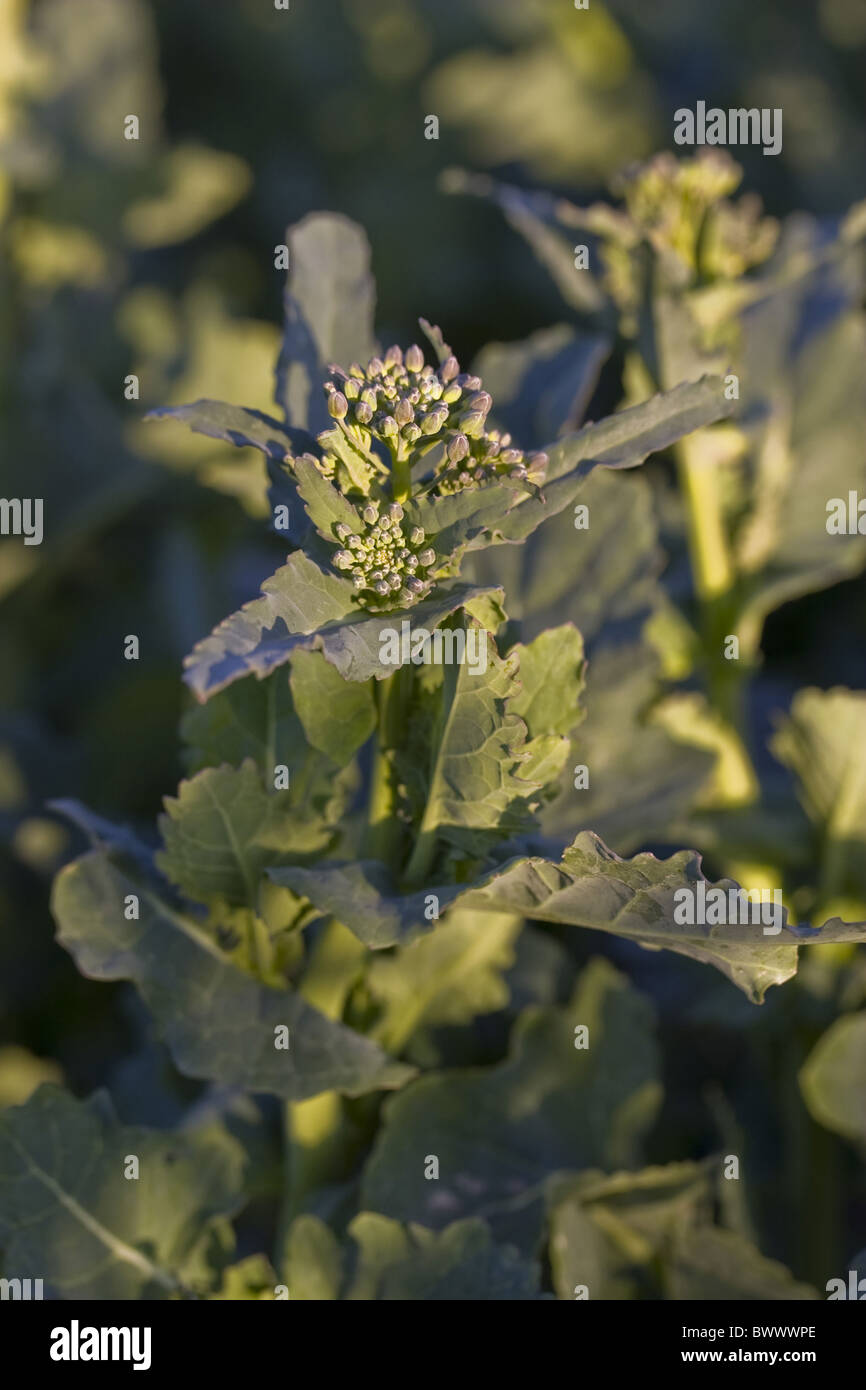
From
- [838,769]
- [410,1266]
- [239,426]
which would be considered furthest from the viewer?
[838,769]

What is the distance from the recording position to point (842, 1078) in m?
1.25

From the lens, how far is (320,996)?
1.03 metres

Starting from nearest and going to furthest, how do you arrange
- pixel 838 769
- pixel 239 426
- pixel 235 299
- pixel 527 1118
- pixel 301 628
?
1. pixel 301 628
2. pixel 239 426
3. pixel 527 1118
4. pixel 838 769
5. pixel 235 299

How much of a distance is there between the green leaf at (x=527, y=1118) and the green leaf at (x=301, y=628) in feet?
1.65

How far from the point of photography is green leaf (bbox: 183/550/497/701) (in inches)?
27.2

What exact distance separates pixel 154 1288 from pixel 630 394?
35.9 inches

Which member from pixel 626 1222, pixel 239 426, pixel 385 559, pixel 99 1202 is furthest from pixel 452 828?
pixel 626 1222

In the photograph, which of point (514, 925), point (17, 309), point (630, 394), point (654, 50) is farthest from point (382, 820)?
point (654, 50)

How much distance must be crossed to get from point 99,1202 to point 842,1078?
2.19ft

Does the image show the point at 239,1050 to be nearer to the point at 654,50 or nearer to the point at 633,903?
the point at 633,903

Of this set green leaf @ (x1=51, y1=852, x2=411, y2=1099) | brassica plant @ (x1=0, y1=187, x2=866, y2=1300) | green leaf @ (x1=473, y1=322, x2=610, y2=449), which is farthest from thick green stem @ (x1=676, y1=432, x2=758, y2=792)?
green leaf @ (x1=51, y1=852, x2=411, y2=1099)

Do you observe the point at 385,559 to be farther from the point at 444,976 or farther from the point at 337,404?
the point at 444,976

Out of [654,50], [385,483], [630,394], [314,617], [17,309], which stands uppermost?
[654,50]
